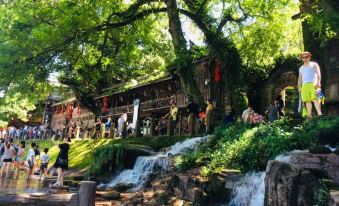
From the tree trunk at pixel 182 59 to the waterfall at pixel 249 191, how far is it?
30.6 feet

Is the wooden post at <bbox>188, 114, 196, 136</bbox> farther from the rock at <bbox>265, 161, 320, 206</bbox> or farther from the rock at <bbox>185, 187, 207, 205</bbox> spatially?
the rock at <bbox>265, 161, 320, 206</bbox>

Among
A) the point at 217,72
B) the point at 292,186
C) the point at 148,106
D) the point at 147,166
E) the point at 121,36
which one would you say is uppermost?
the point at 121,36

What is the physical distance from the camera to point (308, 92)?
1047 centimetres

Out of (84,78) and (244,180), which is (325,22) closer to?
(244,180)

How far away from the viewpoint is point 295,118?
12.8m

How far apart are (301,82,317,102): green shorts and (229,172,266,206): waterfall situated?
2413 mm

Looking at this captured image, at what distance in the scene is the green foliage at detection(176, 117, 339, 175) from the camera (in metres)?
10.8

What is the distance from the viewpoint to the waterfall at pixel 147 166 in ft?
48.4

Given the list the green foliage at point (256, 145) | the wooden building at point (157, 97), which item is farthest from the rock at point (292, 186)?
the wooden building at point (157, 97)

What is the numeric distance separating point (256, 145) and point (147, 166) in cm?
555

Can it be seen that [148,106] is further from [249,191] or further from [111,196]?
[249,191]

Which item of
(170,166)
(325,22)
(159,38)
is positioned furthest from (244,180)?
(159,38)

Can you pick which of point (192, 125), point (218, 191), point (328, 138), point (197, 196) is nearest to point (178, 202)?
point (197, 196)

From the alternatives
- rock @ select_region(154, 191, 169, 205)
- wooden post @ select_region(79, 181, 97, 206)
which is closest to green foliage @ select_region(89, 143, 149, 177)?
rock @ select_region(154, 191, 169, 205)
